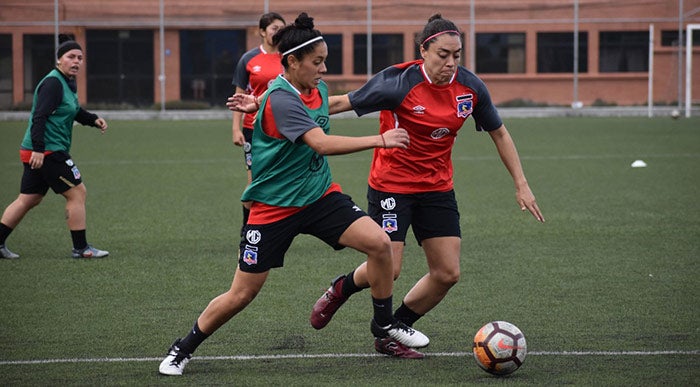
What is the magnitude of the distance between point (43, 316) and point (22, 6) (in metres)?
32.8

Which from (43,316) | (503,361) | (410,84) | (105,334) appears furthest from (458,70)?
(43,316)

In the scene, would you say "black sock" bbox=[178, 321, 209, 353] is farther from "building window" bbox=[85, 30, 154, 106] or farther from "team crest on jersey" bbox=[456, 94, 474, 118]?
"building window" bbox=[85, 30, 154, 106]

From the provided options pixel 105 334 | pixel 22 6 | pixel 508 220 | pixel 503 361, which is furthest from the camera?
pixel 22 6

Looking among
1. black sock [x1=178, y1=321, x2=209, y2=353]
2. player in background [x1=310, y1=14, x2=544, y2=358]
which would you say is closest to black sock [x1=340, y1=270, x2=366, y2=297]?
player in background [x1=310, y1=14, x2=544, y2=358]

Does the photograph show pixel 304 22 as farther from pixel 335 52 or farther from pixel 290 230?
pixel 335 52

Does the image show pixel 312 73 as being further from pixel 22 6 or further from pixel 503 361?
pixel 22 6

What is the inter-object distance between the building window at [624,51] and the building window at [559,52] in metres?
0.71

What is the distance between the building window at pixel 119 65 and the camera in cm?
3953

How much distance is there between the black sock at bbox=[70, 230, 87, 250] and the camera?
9797 millimetres

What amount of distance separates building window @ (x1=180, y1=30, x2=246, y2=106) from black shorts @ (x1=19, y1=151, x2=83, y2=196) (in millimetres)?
30205

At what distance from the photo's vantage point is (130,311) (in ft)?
24.8

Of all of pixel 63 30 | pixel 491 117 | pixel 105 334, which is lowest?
pixel 105 334

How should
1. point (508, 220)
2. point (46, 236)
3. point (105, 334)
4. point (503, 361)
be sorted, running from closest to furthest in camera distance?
point (503, 361) < point (105, 334) < point (46, 236) < point (508, 220)

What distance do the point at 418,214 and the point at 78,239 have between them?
4.48 meters
